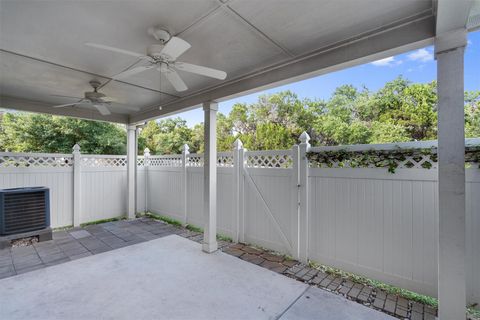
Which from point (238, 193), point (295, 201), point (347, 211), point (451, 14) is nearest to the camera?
point (451, 14)

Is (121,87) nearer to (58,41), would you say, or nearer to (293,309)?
(58,41)

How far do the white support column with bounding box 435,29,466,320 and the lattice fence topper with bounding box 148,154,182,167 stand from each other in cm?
459

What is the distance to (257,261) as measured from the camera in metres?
3.25

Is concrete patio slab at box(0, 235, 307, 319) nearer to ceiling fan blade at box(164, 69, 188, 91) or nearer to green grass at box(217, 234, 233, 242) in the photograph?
green grass at box(217, 234, 233, 242)

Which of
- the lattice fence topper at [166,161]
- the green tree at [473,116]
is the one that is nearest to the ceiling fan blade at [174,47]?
the lattice fence topper at [166,161]

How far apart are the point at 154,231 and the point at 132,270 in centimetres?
177

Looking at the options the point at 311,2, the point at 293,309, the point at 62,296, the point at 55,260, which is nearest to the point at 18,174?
the point at 55,260

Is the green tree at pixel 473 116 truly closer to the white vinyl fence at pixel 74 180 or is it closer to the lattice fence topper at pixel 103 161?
the white vinyl fence at pixel 74 180

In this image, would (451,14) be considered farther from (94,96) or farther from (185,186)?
(185,186)

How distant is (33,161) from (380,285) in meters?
6.20

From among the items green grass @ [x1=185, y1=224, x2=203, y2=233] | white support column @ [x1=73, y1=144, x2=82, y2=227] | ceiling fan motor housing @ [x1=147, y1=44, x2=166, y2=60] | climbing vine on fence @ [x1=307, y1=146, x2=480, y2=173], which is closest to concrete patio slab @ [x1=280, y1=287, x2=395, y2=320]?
climbing vine on fence @ [x1=307, y1=146, x2=480, y2=173]

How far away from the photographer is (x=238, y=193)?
159 inches

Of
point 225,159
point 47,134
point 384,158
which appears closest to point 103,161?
point 225,159

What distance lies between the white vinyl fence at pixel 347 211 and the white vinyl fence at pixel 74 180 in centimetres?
304
